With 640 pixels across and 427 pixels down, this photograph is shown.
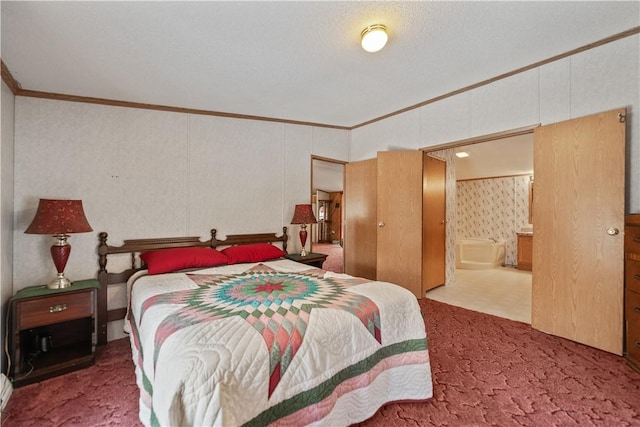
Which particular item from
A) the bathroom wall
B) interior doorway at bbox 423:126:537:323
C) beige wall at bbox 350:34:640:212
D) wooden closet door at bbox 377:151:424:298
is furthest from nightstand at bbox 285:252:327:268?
the bathroom wall

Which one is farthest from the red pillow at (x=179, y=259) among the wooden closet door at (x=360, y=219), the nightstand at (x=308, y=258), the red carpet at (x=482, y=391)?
the wooden closet door at (x=360, y=219)

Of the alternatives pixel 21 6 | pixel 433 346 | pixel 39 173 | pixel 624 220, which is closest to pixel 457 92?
pixel 624 220

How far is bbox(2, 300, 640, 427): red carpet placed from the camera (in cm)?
167

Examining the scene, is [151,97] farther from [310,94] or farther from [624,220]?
[624,220]

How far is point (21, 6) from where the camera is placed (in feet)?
5.64

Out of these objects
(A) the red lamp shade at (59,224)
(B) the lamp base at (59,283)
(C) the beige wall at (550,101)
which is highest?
(C) the beige wall at (550,101)

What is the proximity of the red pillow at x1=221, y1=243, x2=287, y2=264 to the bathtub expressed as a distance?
15.0 ft

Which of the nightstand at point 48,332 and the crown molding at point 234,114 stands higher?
the crown molding at point 234,114

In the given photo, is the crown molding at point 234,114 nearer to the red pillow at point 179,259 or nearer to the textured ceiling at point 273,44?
the textured ceiling at point 273,44

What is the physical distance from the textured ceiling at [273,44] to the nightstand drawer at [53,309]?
6.15 ft

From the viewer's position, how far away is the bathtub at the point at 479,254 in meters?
6.03

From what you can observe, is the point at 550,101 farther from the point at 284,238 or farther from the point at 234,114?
the point at 234,114

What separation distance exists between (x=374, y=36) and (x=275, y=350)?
2.10 m

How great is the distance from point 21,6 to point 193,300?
2.06 metres
